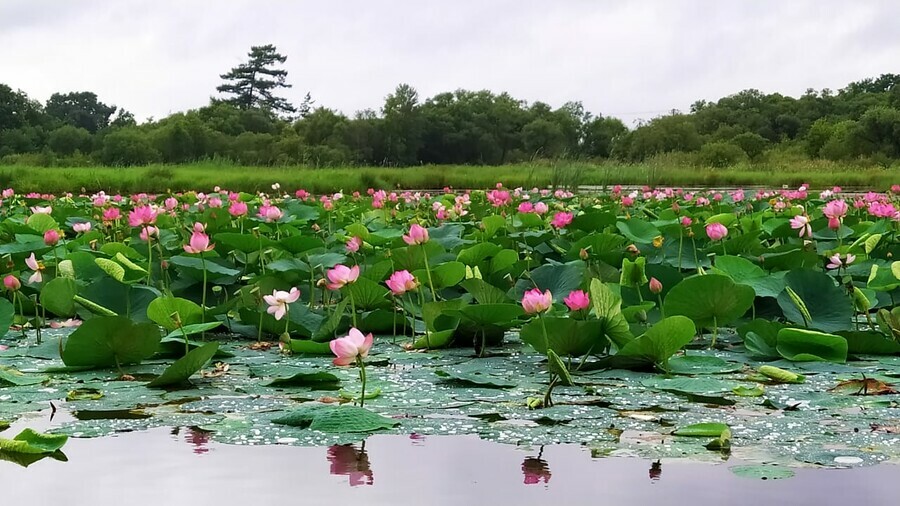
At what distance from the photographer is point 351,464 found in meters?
1.02

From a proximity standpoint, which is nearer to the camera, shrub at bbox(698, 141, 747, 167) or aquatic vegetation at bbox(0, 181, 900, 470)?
aquatic vegetation at bbox(0, 181, 900, 470)

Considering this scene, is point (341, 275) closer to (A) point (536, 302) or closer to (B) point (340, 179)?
(A) point (536, 302)

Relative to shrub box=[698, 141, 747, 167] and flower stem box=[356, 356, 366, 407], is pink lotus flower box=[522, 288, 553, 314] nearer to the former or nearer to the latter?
flower stem box=[356, 356, 366, 407]

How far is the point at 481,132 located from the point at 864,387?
34.4 meters

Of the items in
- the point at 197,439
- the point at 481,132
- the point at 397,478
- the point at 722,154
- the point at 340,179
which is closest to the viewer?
the point at 397,478

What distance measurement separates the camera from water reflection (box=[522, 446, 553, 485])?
0.96 m

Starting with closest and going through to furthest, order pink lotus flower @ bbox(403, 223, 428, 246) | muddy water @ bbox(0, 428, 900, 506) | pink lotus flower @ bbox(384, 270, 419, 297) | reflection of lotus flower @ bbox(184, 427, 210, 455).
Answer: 1. muddy water @ bbox(0, 428, 900, 506)
2. reflection of lotus flower @ bbox(184, 427, 210, 455)
3. pink lotus flower @ bbox(384, 270, 419, 297)
4. pink lotus flower @ bbox(403, 223, 428, 246)

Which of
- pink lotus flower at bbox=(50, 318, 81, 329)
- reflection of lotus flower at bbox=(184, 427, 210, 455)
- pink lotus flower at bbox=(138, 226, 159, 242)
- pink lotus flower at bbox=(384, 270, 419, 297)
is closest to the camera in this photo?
reflection of lotus flower at bbox=(184, 427, 210, 455)

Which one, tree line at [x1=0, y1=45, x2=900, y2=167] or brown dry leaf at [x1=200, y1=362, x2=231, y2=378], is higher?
tree line at [x1=0, y1=45, x2=900, y2=167]

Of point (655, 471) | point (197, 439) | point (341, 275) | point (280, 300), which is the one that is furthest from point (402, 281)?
point (655, 471)

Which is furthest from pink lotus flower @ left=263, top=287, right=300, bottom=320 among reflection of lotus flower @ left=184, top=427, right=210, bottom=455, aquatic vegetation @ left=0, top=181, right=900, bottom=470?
reflection of lotus flower @ left=184, top=427, right=210, bottom=455

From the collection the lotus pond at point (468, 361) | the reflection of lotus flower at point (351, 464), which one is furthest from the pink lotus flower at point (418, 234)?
the reflection of lotus flower at point (351, 464)

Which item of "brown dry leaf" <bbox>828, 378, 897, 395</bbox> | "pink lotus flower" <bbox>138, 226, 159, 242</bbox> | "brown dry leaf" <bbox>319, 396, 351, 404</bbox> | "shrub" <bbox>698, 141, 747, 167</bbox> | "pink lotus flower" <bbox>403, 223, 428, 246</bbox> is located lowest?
"brown dry leaf" <bbox>319, 396, 351, 404</bbox>

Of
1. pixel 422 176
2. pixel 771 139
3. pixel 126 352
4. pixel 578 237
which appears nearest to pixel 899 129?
pixel 771 139
